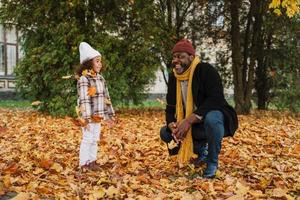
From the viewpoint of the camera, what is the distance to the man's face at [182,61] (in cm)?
564

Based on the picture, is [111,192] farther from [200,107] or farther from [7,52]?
[7,52]

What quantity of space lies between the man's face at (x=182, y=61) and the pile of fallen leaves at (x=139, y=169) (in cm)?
111

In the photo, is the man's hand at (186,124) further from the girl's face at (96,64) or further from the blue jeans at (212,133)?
the girl's face at (96,64)

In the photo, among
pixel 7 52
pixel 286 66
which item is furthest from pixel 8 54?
pixel 286 66

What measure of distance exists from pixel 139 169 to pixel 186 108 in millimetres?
943

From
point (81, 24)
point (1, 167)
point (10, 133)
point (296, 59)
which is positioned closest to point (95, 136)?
point (1, 167)

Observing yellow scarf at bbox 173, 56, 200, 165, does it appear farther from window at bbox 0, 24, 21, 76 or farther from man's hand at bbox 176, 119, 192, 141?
window at bbox 0, 24, 21, 76

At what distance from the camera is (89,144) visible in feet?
19.9

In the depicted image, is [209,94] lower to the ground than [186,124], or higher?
higher

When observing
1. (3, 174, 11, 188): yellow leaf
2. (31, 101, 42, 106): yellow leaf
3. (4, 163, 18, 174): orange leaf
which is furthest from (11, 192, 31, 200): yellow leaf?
(31, 101, 42, 106): yellow leaf

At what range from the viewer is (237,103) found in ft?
50.3

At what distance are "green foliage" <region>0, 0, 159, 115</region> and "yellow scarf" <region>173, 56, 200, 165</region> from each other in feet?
24.4

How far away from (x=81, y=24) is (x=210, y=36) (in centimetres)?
484

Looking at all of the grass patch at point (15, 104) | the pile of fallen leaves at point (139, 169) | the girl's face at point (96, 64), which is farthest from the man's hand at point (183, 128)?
the grass patch at point (15, 104)
